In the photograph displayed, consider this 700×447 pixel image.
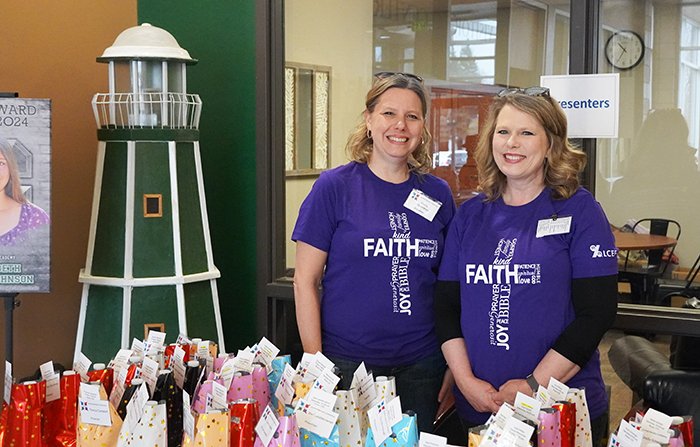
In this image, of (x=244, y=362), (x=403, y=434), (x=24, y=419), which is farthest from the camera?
(x=244, y=362)

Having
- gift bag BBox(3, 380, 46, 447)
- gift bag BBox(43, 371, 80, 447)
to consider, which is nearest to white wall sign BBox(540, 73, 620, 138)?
gift bag BBox(43, 371, 80, 447)

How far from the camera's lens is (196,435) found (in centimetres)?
201

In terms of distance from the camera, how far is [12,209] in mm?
3135

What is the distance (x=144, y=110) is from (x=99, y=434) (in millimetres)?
1790

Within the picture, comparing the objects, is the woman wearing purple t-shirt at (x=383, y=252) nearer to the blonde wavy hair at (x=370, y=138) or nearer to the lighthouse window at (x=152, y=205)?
the blonde wavy hair at (x=370, y=138)

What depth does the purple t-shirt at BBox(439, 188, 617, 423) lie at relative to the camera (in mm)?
2402

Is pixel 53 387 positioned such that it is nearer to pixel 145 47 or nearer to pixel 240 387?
pixel 240 387

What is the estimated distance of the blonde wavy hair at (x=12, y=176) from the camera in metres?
3.12

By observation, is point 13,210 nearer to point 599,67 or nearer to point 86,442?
point 86,442

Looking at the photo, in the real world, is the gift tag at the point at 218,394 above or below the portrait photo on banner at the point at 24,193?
below

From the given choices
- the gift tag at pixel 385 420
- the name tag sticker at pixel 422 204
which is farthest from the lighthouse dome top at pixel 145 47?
the gift tag at pixel 385 420

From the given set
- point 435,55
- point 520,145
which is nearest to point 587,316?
point 520,145

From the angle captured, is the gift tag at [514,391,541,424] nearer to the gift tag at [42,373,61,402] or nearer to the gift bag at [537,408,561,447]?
the gift bag at [537,408,561,447]

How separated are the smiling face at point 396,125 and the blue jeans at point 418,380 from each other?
23.8 inches
